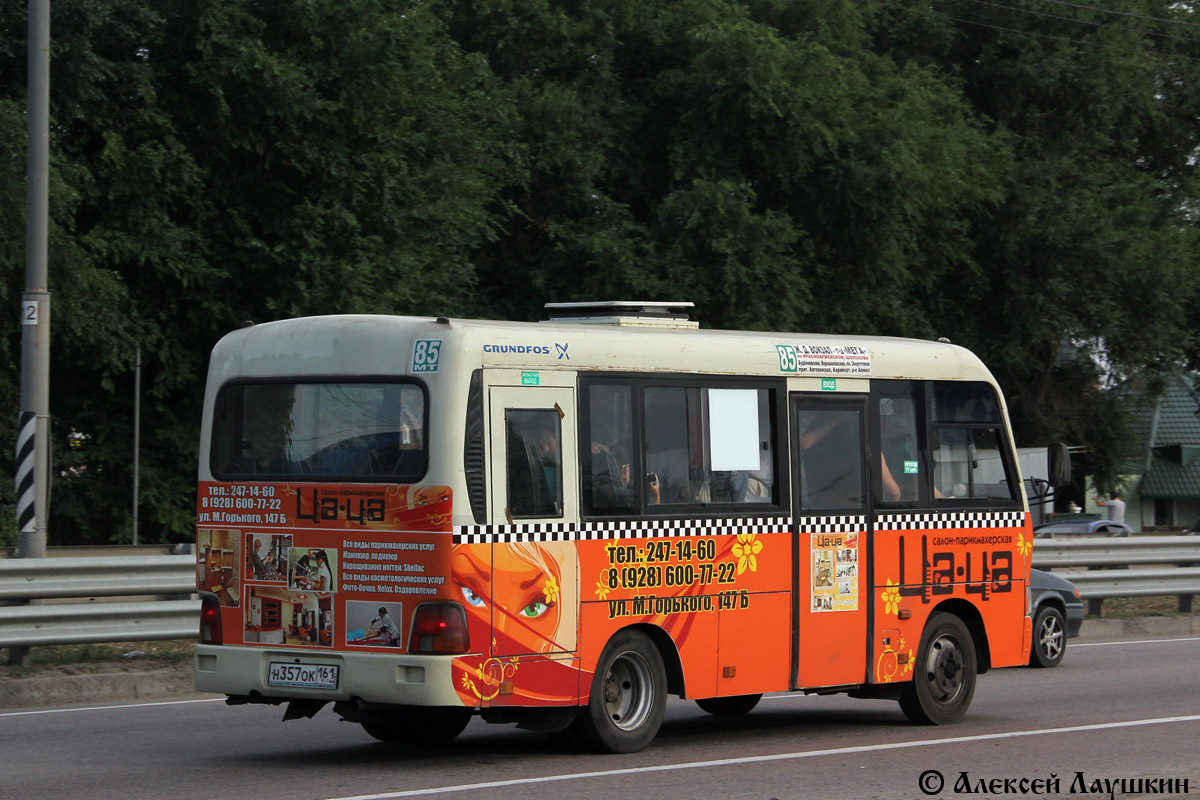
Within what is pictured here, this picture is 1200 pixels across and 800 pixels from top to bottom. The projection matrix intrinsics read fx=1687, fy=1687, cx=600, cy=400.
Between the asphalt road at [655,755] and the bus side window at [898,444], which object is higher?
the bus side window at [898,444]

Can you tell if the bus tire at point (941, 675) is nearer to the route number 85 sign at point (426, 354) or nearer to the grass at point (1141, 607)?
the route number 85 sign at point (426, 354)

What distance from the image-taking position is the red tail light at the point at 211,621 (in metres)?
9.86

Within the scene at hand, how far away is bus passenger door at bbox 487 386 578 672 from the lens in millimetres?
9266

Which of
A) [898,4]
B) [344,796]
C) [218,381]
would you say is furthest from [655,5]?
[344,796]

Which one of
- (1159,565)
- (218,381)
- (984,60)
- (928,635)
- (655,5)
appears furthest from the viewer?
(984,60)

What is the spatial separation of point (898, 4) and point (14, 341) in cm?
1934

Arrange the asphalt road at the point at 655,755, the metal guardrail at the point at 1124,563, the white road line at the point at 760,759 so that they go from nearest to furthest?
1. the white road line at the point at 760,759
2. the asphalt road at the point at 655,755
3. the metal guardrail at the point at 1124,563

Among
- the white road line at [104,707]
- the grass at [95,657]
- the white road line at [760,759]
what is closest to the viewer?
the white road line at [760,759]

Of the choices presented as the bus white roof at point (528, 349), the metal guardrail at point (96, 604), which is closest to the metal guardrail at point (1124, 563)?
the bus white roof at point (528, 349)

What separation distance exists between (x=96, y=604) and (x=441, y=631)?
224 inches

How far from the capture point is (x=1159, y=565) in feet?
69.8

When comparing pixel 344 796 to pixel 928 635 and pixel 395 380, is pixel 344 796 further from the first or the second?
pixel 928 635

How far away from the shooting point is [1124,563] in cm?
2031

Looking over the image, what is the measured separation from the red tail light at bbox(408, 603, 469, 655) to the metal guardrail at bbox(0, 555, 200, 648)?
17.3ft
